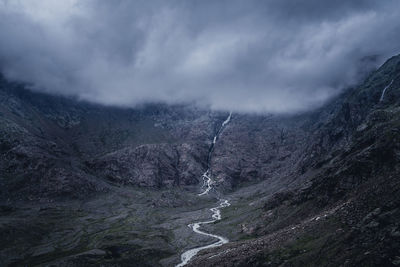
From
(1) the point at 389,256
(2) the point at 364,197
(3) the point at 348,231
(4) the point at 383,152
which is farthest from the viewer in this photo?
(4) the point at 383,152

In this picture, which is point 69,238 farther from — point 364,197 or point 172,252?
point 364,197

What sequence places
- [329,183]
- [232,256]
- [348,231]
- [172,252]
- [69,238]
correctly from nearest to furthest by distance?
1. [348,231]
2. [232,256]
3. [329,183]
4. [172,252]
5. [69,238]

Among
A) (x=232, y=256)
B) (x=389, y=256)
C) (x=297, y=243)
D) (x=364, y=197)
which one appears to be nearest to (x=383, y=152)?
(x=364, y=197)

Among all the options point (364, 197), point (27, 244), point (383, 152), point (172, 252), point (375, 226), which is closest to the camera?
point (375, 226)

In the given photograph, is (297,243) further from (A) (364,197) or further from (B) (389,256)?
(B) (389,256)

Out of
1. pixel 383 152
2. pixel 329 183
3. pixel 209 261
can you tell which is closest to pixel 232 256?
pixel 209 261

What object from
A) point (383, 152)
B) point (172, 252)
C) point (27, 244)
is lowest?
point (172, 252)

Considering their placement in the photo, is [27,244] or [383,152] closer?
[383,152]

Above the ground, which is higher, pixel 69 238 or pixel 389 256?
pixel 69 238

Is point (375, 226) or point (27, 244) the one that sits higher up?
point (27, 244)
